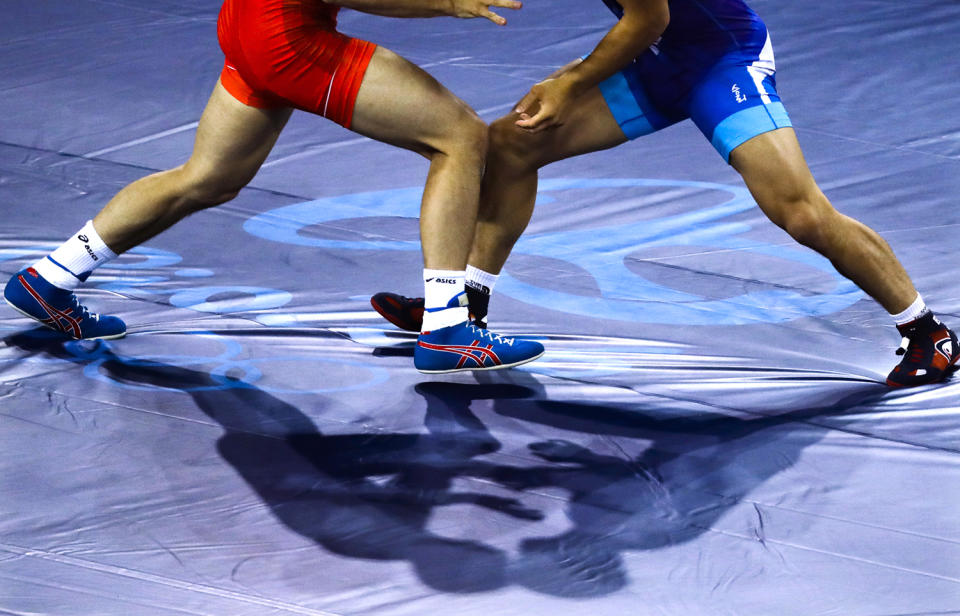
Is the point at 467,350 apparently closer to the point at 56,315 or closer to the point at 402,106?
the point at 402,106

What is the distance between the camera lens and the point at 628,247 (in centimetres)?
378

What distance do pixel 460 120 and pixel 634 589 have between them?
1189 millimetres

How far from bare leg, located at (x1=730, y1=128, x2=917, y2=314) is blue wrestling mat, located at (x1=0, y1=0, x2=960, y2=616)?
0.24 metres

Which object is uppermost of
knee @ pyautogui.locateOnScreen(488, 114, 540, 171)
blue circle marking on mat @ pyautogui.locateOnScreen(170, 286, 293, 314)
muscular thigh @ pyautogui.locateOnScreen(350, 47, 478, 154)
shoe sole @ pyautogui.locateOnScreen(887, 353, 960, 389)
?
muscular thigh @ pyautogui.locateOnScreen(350, 47, 478, 154)

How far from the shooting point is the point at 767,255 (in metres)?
3.72

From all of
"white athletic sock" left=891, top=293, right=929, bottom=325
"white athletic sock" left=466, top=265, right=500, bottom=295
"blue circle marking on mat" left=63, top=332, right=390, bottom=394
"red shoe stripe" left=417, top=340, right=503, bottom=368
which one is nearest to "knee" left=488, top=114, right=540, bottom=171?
"white athletic sock" left=466, top=265, right=500, bottom=295

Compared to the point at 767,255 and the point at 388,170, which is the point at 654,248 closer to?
the point at 767,255

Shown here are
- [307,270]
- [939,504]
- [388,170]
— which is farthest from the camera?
[388,170]

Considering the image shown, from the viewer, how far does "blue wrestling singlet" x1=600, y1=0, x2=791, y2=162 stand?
2826mm

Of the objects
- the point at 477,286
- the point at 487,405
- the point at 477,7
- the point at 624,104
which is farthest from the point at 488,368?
the point at 477,7

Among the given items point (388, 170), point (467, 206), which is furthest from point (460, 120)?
point (388, 170)

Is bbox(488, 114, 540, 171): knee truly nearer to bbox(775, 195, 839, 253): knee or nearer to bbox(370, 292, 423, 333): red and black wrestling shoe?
bbox(370, 292, 423, 333): red and black wrestling shoe

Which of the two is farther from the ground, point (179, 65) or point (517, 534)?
point (179, 65)

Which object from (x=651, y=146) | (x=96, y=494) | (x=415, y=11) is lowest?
(x=96, y=494)
